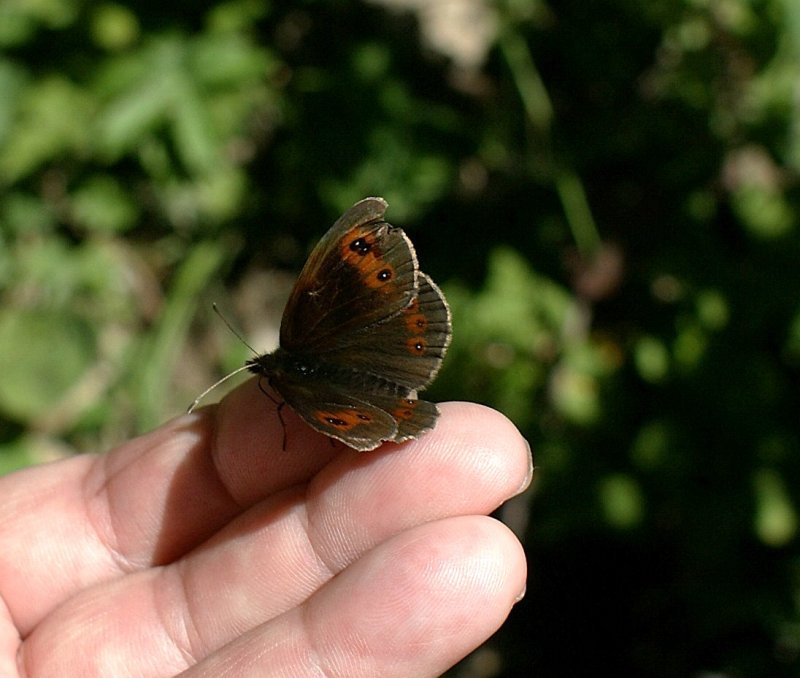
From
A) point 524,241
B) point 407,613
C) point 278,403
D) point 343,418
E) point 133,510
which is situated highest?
point 343,418

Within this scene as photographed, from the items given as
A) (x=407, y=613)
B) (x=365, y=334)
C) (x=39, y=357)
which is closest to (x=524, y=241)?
(x=365, y=334)

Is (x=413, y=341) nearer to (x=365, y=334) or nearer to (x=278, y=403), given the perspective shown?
(x=365, y=334)

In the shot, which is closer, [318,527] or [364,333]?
[318,527]

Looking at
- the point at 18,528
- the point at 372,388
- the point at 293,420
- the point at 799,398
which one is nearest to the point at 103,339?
the point at 18,528

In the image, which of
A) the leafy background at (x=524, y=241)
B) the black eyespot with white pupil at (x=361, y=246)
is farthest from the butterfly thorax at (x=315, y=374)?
the leafy background at (x=524, y=241)

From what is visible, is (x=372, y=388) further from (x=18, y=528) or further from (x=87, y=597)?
(x=18, y=528)

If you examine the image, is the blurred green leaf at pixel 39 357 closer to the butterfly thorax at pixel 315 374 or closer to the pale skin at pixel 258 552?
the pale skin at pixel 258 552

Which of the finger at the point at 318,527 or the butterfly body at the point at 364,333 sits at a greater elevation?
the butterfly body at the point at 364,333
